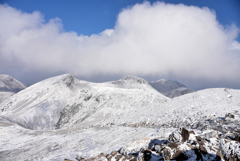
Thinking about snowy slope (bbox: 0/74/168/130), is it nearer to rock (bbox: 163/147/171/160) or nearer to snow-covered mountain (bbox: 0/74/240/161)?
snow-covered mountain (bbox: 0/74/240/161)

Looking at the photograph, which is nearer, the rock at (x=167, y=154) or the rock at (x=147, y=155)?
the rock at (x=167, y=154)

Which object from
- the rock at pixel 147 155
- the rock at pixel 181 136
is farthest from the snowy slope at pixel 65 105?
the rock at pixel 147 155

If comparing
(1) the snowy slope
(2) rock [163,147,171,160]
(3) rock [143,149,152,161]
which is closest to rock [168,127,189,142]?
(2) rock [163,147,171,160]

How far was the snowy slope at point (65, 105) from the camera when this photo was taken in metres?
73.0

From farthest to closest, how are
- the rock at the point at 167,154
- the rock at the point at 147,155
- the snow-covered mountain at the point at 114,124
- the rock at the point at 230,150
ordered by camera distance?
1. the snow-covered mountain at the point at 114,124
2. the rock at the point at 147,155
3. the rock at the point at 167,154
4. the rock at the point at 230,150

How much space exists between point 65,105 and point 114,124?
6718cm

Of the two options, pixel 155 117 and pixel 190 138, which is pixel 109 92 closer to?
pixel 155 117

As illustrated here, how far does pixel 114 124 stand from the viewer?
34344 millimetres

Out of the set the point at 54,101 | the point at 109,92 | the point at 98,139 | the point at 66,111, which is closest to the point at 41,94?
the point at 54,101

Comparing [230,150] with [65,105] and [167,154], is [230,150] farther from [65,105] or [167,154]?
[65,105]

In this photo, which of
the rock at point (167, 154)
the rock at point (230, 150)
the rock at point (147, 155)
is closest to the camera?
the rock at point (230, 150)

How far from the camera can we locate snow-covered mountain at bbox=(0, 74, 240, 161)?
931 centimetres

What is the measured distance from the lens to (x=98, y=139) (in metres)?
26.8

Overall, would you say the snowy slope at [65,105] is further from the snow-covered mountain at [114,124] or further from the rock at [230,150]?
the rock at [230,150]
